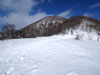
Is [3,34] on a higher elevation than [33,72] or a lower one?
higher

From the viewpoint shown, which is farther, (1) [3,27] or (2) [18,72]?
(1) [3,27]

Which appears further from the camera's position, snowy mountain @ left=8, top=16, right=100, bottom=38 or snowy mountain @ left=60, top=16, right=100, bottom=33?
snowy mountain @ left=8, top=16, right=100, bottom=38

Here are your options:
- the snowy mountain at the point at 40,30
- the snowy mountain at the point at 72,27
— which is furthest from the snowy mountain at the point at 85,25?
the snowy mountain at the point at 40,30

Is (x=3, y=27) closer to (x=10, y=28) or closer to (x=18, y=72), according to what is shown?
(x=10, y=28)

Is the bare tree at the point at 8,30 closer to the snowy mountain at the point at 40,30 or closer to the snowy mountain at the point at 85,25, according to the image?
the snowy mountain at the point at 40,30

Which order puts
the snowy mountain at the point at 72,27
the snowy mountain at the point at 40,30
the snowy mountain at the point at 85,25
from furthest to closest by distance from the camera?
the snowy mountain at the point at 40,30, the snowy mountain at the point at 72,27, the snowy mountain at the point at 85,25

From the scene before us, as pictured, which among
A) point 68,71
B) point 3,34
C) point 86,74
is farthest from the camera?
point 3,34

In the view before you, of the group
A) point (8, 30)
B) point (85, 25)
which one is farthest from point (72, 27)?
point (8, 30)

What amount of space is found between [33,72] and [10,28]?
3336 cm

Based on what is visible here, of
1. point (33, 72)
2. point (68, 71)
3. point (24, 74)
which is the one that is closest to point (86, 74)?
point (68, 71)

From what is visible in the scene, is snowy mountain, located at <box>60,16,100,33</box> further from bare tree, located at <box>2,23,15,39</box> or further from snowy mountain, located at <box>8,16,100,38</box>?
bare tree, located at <box>2,23,15,39</box>

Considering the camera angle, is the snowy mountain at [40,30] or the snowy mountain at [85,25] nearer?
the snowy mountain at [85,25]

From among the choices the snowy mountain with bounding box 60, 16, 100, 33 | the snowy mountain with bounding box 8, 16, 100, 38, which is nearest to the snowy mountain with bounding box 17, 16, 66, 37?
the snowy mountain with bounding box 8, 16, 100, 38

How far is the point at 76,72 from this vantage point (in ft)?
8.81
